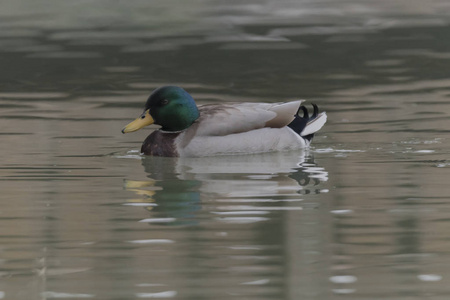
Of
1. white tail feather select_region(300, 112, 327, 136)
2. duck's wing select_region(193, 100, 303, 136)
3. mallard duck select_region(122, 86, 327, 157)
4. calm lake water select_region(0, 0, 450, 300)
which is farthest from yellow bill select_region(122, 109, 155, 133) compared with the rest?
white tail feather select_region(300, 112, 327, 136)

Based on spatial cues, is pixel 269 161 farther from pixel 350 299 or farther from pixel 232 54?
pixel 232 54

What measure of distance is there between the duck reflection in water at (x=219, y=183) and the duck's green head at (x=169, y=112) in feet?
1.49

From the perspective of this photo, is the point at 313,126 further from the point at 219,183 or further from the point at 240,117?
the point at 219,183

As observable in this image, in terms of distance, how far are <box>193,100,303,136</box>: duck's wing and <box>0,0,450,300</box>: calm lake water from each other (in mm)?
397

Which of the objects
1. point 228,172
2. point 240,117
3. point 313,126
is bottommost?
point 228,172

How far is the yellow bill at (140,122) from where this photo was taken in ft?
44.5

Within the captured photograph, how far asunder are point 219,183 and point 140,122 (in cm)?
236

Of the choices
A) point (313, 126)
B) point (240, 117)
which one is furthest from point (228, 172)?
point (313, 126)

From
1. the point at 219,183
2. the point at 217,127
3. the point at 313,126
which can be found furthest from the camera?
the point at 313,126

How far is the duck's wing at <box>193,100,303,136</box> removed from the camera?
1353 centimetres

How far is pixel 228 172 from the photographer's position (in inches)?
484

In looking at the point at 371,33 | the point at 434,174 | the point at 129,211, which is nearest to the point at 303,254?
the point at 129,211

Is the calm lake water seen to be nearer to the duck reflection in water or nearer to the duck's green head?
the duck reflection in water

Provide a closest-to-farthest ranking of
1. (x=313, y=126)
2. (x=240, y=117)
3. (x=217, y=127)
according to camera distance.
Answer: (x=217, y=127)
(x=240, y=117)
(x=313, y=126)
